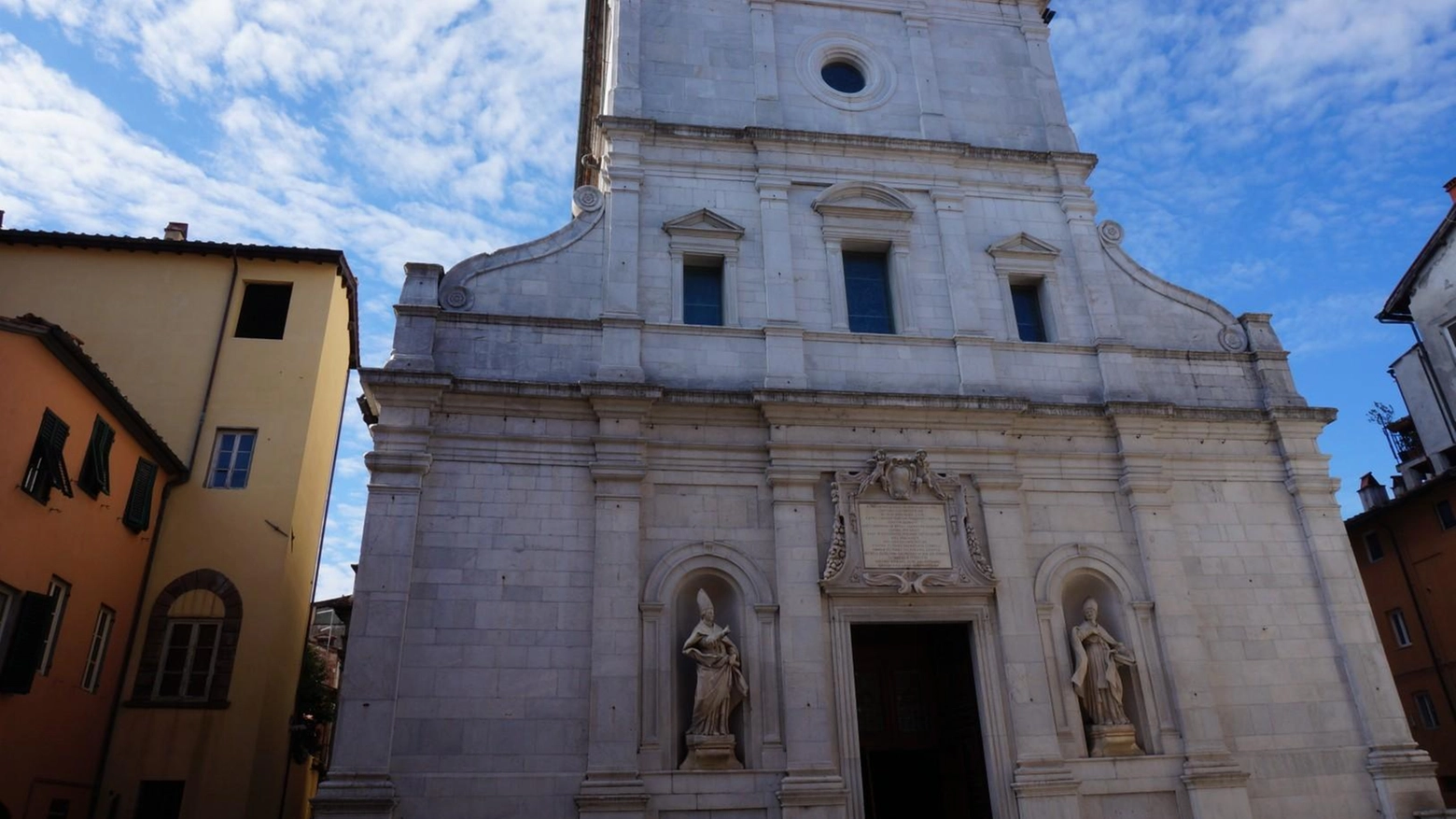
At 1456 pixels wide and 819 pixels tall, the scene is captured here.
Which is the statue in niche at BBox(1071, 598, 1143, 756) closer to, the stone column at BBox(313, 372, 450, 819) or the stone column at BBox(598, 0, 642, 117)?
the stone column at BBox(313, 372, 450, 819)

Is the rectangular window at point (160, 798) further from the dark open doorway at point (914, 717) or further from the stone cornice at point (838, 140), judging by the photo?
the stone cornice at point (838, 140)

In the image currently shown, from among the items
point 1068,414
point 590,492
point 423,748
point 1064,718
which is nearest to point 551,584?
point 590,492

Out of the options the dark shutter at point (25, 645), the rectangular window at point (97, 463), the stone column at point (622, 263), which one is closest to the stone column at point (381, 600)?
the stone column at point (622, 263)

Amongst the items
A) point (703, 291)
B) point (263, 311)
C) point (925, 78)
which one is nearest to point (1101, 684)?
point (703, 291)

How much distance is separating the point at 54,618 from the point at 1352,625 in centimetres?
1988

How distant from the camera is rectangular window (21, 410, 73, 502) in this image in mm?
13719

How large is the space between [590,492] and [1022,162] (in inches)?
417

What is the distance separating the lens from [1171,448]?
16.7 m

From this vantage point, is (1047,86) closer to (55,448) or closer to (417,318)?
(417,318)

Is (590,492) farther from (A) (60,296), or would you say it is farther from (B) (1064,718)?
(A) (60,296)

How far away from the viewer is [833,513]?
1524 cm

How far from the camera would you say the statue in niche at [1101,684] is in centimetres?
1443

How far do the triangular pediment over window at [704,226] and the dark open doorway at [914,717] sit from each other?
7.06m

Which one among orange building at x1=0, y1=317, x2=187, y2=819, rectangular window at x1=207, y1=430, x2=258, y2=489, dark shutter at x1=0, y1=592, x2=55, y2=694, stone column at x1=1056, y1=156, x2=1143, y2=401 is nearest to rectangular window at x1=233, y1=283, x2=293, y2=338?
rectangular window at x1=207, y1=430, x2=258, y2=489
